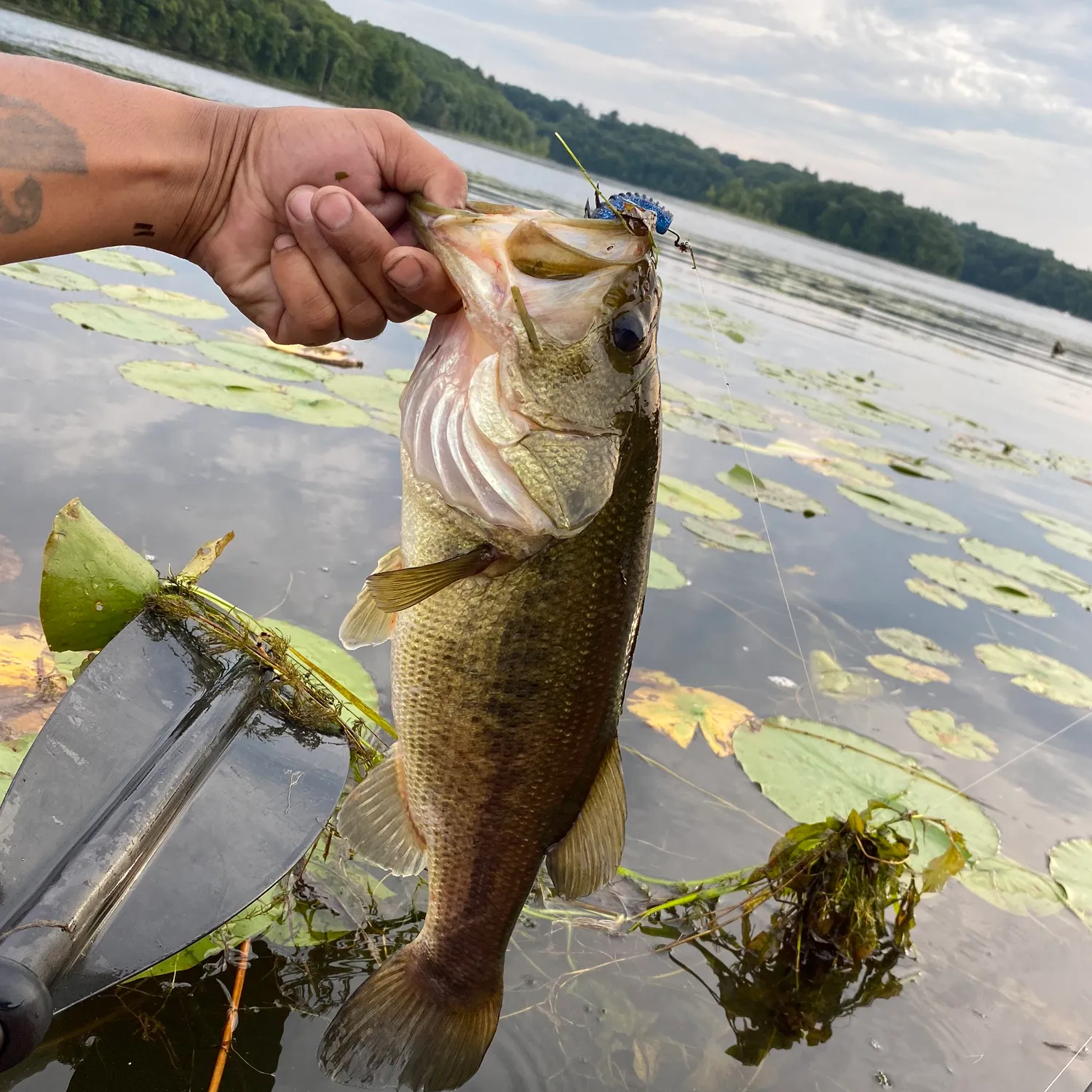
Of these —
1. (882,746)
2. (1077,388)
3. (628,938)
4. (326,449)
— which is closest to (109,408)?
(326,449)

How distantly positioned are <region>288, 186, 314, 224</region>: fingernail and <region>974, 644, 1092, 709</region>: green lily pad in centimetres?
507

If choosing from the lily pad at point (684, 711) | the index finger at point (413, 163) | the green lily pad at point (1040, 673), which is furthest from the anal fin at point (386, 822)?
the green lily pad at point (1040, 673)

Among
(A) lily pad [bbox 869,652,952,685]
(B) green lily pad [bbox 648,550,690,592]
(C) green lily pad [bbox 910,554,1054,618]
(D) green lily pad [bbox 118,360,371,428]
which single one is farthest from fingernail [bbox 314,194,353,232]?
(C) green lily pad [bbox 910,554,1054,618]

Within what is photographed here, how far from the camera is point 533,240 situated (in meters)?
1.73

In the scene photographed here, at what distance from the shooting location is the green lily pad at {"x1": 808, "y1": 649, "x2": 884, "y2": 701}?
4719 mm

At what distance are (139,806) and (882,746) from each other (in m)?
3.29

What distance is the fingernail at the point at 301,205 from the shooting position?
6.36ft

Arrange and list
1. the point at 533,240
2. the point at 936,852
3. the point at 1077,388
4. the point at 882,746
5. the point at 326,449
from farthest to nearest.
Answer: the point at 1077,388 < the point at 326,449 < the point at 882,746 < the point at 936,852 < the point at 533,240

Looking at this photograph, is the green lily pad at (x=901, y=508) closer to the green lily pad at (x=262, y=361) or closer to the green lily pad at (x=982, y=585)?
the green lily pad at (x=982, y=585)

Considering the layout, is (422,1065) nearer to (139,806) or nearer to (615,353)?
(139,806)

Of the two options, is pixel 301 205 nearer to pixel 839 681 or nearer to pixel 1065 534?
pixel 839 681

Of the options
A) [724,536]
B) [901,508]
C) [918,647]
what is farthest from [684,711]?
[901,508]

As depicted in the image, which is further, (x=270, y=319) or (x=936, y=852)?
(x=936, y=852)

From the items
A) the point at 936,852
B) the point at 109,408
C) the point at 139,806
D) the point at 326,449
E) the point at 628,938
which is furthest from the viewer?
the point at 326,449
